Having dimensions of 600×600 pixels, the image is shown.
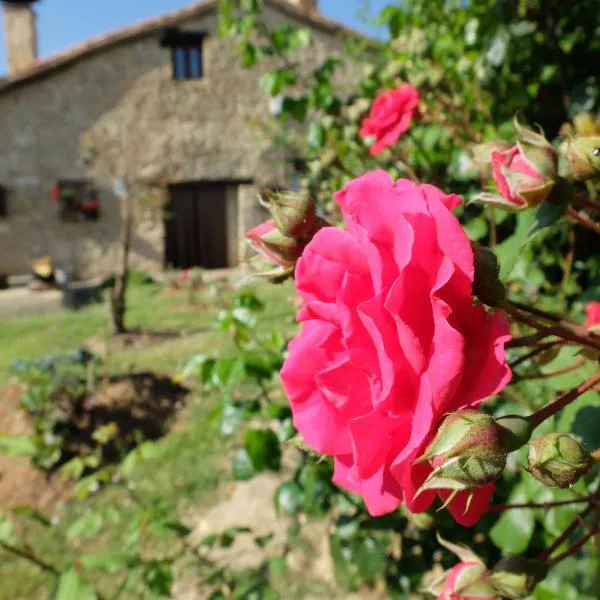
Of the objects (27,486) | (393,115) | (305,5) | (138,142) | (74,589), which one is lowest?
(27,486)

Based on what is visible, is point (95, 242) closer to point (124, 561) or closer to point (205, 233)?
point (205, 233)

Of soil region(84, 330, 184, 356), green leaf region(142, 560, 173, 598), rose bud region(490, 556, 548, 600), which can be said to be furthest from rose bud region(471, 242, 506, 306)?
soil region(84, 330, 184, 356)

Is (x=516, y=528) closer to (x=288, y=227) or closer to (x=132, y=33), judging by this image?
(x=288, y=227)

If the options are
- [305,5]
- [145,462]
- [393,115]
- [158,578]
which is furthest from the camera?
[305,5]

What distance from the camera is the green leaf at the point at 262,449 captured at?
123 centimetres

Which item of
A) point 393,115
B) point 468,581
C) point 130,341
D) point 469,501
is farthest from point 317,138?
point 130,341

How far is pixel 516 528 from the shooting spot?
3.09 feet

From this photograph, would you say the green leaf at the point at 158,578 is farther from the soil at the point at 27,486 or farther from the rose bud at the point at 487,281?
the soil at the point at 27,486

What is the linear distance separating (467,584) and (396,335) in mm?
281

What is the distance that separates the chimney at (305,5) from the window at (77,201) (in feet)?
13.9

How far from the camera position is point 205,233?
1067 centimetres

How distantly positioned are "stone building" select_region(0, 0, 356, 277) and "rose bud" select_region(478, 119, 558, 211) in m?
8.99

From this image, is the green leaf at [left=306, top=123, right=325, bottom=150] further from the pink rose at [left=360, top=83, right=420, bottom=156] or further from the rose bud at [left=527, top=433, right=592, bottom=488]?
the rose bud at [left=527, top=433, right=592, bottom=488]

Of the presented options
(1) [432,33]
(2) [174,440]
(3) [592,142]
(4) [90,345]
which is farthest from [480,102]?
(4) [90,345]
